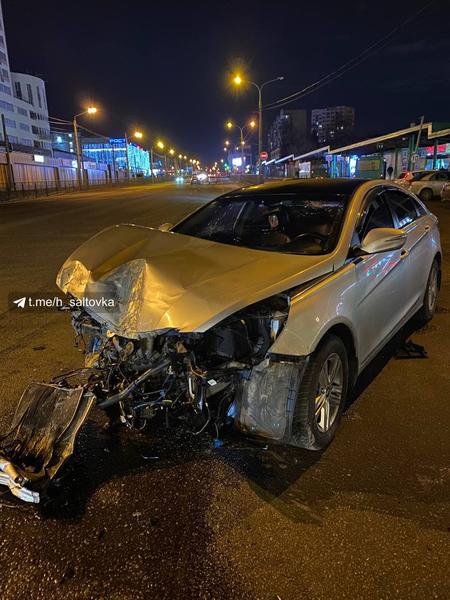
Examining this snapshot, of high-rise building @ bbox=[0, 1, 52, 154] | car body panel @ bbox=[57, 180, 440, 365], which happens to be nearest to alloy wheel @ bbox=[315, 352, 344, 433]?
car body panel @ bbox=[57, 180, 440, 365]

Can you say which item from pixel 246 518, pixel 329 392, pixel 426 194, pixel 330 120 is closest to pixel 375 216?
pixel 329 392

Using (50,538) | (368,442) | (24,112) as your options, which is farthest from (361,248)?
(24,112)

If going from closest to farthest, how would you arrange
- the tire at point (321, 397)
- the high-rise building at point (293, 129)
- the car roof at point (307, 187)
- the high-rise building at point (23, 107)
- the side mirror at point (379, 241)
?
the tire at point (321, 397)
the side mirror at point (379, 241)
the car roof at point (307, 187)
the high-rise building at point (23, 107)
the high-rise building at point (293, 129)

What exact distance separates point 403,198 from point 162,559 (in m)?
4.21

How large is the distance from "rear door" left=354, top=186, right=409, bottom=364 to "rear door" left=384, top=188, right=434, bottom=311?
141 millimetres

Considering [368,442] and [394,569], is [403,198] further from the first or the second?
[394,569]

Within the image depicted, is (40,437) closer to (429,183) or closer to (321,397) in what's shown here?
(321,397)

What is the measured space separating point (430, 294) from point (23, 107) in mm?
99378

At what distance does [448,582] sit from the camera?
2186 millimetres

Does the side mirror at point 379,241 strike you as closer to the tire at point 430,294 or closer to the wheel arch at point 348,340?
the wheel arch at point 348,340

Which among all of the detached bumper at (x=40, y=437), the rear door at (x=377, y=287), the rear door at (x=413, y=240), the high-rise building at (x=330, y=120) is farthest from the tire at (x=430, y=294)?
the high-rise building at (x=330, y=120)

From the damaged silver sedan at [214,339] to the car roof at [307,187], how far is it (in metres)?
0.56

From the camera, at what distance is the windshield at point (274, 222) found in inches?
150

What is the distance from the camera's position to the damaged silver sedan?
2791mm
